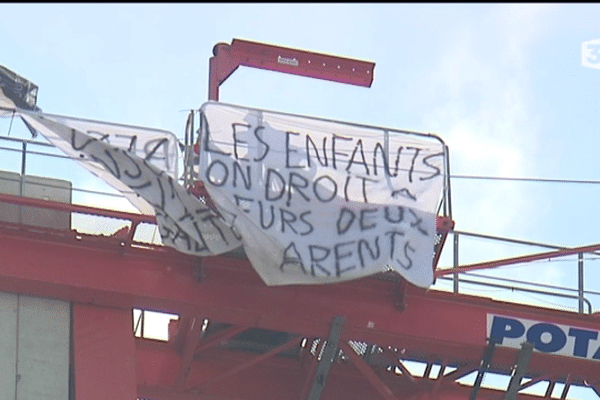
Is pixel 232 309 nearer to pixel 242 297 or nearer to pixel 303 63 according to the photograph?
pixel 242 297

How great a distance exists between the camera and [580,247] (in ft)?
58.9

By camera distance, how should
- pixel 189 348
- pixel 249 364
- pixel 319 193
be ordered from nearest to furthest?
1. pixel 319 193
2. pixel 249 364
3. pixel 189 348

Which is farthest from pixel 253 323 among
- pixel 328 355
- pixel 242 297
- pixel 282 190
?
pixel 282 190

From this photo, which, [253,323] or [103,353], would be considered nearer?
[103,353]

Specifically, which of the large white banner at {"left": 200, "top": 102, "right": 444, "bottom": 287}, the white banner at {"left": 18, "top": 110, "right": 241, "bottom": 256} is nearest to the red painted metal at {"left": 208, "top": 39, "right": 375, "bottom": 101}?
the large white banner at {"left": 200, "top": 102, "right": 444, "bottom": 287}

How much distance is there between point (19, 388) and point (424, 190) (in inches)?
212

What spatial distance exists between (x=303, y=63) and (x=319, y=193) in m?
2.40

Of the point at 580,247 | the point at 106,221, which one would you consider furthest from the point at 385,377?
the point at 106,221

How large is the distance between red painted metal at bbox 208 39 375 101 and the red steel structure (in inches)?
0.7

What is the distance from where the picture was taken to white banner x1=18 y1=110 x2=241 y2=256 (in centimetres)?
1606

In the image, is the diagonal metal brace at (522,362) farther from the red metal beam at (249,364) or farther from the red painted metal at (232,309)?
the red metal beam at (249,364)

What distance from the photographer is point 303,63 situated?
1823cm

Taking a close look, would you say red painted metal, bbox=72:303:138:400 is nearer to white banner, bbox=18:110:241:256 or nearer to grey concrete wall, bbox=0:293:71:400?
grey concrete wall, bbox=0:293:71:400

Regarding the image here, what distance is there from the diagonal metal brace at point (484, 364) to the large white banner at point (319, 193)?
1.54 metres
